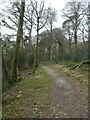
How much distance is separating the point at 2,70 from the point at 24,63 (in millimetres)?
14351

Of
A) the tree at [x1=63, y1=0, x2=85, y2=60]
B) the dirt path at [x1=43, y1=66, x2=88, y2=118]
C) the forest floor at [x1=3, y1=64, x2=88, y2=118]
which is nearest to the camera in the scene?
the dirt path at [x1=43, y1=66, x2=88, y2=118]

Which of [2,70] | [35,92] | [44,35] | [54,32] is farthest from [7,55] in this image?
[54,32]

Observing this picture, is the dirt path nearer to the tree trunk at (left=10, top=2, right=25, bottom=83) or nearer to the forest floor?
the forest floor

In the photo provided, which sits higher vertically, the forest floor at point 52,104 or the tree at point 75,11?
the tree at point 75,11

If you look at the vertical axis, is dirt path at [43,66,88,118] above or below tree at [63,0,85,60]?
below

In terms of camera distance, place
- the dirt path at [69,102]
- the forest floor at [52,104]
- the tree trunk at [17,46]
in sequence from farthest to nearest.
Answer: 1. the tree trunk at [17,46]
2. the forest floor at [52,104]
3. the dirt path at [69,102]

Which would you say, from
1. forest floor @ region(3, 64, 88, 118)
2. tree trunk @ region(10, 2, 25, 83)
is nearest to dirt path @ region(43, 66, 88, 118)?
forest floor @ region(3, 64, 88, 118)

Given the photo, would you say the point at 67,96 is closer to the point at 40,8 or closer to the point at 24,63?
the point at 40,8

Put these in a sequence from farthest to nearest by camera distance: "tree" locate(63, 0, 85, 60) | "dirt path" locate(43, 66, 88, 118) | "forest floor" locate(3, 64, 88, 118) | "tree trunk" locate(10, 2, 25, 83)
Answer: "tree" locate(63, 0, 85, 60), "tree trunk" locate(10, 2, 25, 83), "forest floor" locate(3, 64, 88, 118), "dirt path" locate(43, 66, 88, 118)

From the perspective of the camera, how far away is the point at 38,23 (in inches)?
1050

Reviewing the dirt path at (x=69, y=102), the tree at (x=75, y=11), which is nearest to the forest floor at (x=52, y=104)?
the dirt path at (x=69, y=102)

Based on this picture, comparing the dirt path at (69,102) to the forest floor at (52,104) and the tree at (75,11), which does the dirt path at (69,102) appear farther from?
the tree at (75,11)

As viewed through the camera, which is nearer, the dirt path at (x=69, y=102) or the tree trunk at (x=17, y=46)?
the dirt path at (x=69, y=102)

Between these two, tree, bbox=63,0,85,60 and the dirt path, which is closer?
the dirt path
